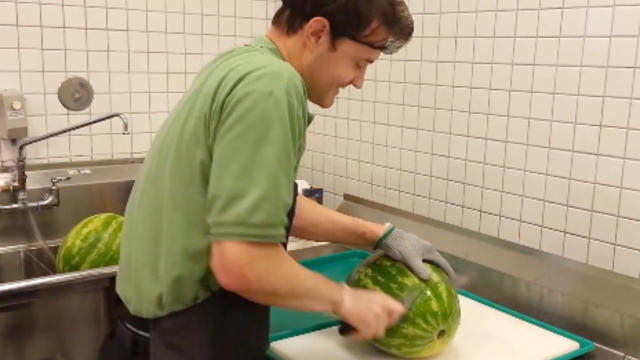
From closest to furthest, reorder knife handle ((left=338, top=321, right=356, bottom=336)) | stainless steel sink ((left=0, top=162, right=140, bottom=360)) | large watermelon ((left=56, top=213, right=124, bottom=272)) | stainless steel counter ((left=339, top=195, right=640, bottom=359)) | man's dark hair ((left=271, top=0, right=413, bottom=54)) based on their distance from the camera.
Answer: man's dark hair ((left=271, top=0, right=413, bottom=54))
knife handle ((left=338, top=321, right=356, bottom=336))
stainless steel counter ((left=339, top=195, right=640, bottom=359))
stainless steel sink ((left=0, top=162, right=140, bottom=360))
large watermelon ((left=56, top=213, right=124, bottom=272))

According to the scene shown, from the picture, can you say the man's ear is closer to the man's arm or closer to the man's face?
the man's face

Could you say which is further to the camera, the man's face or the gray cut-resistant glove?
the gray cut-resistant glove

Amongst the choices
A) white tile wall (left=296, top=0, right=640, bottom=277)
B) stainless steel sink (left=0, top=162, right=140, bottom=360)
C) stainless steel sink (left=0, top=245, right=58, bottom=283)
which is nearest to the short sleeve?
stainless steel sink (left=0, top=162, right=140, bottom=360)

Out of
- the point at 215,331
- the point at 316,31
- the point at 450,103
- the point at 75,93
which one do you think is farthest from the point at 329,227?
the point at 75,93

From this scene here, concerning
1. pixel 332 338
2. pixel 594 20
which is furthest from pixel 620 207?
pixel 332 338

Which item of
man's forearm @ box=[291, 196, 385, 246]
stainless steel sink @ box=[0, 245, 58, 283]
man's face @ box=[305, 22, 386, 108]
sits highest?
man's face @ box=[305, 22, 386, 108]

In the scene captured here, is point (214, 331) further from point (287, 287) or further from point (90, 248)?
point (90, 248)

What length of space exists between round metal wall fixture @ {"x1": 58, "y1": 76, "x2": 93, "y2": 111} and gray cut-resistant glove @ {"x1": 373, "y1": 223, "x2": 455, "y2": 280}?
126cm

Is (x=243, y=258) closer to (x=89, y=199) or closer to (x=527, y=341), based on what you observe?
(x=527, y=341)

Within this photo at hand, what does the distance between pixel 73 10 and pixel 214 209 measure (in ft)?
4.94

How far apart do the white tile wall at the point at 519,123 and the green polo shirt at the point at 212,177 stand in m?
0.82

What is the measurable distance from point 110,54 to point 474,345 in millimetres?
1580

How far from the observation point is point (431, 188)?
199cm

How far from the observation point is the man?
95 centimetres
